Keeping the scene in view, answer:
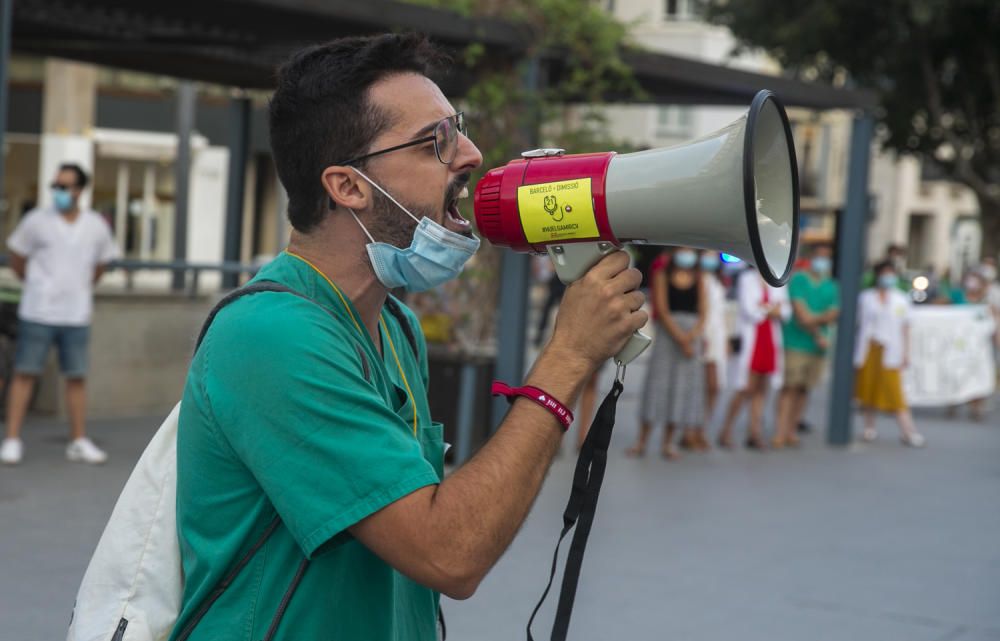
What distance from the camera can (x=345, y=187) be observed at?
220 centimetres

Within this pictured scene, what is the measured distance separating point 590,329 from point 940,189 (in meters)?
56.0

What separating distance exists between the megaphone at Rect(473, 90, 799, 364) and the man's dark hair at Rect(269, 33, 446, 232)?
0.27 m

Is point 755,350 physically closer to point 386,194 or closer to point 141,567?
point 386,194

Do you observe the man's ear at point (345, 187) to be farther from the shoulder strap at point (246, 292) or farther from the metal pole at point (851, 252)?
the metal pole at point (851, 252)

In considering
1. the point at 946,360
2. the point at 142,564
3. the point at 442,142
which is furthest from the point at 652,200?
the point at 946,360

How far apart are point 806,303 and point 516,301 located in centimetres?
341

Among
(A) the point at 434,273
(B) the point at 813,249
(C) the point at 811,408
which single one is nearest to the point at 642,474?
(B) the point at 813,249

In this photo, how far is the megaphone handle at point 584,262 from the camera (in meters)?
2.21

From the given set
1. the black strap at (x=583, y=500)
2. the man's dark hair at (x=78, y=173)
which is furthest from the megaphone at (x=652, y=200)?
the man's dark hair at (x=78, y=173)

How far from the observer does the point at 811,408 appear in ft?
52.1

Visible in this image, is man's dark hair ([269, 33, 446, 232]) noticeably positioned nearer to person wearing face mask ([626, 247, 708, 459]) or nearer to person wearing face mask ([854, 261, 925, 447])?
person wearing face mask ([626, 247, 708, 459])

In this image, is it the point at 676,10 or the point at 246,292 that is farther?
the point at 676,10

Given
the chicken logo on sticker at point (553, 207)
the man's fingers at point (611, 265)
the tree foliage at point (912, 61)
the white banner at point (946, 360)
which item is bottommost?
the white banner at point (946, 360)

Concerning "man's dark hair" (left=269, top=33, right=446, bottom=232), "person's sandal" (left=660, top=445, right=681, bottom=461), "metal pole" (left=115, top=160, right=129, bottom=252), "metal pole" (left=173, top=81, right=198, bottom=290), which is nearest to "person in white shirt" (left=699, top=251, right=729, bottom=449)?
"person's sandal" (left=660, top=445, right=681, bottom=461)
